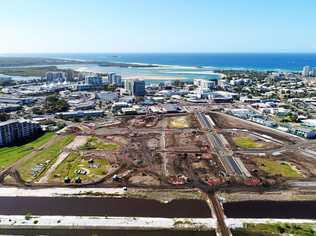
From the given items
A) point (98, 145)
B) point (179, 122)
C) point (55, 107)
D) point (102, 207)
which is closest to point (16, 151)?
point (98, 145)

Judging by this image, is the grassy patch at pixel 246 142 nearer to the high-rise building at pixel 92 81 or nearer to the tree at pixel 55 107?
the tree at pixel 55 107

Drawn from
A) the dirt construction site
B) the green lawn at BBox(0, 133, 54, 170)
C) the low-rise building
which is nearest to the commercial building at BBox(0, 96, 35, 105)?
the low-rise building

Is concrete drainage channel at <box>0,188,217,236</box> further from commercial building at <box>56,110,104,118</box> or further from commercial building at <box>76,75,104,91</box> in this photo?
commercial building at <box>76,75,104,91</box>

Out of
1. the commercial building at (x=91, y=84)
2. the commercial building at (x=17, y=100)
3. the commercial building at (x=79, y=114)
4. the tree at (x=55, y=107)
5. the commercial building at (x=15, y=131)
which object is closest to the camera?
the commercial building at (x=15, y=131)

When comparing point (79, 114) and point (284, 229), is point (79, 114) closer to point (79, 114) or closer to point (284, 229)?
point (79, 114)

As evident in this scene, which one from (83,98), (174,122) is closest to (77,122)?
(174,122)

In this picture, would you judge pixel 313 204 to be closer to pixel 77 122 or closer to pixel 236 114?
pixel 236 114

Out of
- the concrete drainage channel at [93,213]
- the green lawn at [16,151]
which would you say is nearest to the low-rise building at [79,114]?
the green lawn at [16,151]
